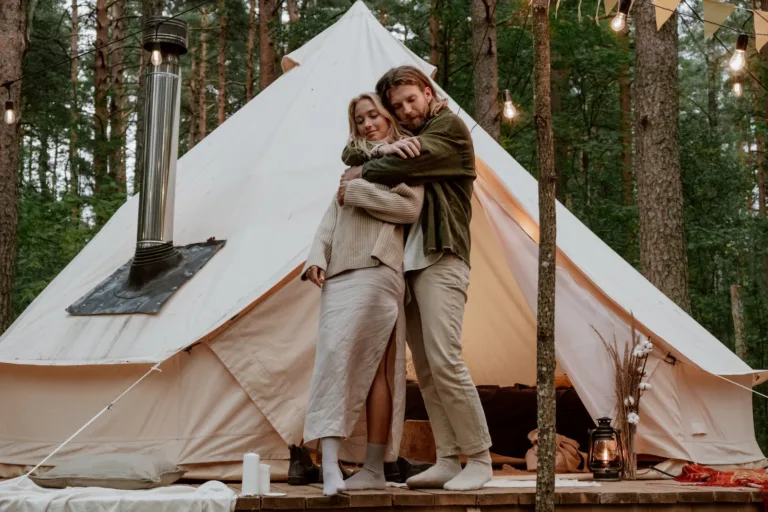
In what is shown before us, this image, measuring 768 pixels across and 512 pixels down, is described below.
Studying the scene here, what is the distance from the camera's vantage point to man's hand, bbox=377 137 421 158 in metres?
3.05

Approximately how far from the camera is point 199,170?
5164mm

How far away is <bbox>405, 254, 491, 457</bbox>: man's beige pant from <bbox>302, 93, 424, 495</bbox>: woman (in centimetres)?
9

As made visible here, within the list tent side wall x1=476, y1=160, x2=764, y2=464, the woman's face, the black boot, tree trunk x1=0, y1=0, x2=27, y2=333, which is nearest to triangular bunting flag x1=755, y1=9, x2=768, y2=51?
tent side wall x1=476, y1=160, x2=764, y2=464

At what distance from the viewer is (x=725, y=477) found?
3561 millimetres

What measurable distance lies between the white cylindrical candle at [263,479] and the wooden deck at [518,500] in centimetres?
10

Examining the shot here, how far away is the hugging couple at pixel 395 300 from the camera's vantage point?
2.95 metres

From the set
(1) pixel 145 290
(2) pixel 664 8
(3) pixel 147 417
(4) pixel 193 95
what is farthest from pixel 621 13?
(4) pixel 193 95

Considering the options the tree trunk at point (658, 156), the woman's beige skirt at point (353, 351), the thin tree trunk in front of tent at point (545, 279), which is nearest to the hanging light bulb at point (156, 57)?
the woman's beige skirt at point (353, 351)

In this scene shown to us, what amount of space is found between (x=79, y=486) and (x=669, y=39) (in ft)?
16.7

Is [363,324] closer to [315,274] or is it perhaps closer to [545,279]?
[315,274]

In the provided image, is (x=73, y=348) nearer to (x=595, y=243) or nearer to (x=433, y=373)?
(x=433, y=373)

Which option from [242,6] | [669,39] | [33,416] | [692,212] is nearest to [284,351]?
[33,416]

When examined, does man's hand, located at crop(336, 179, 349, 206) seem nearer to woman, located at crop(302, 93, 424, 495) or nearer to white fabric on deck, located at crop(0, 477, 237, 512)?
woman, located at crop(302, 93, 424, 495)

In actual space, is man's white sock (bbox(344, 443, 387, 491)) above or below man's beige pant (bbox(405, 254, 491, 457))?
below
